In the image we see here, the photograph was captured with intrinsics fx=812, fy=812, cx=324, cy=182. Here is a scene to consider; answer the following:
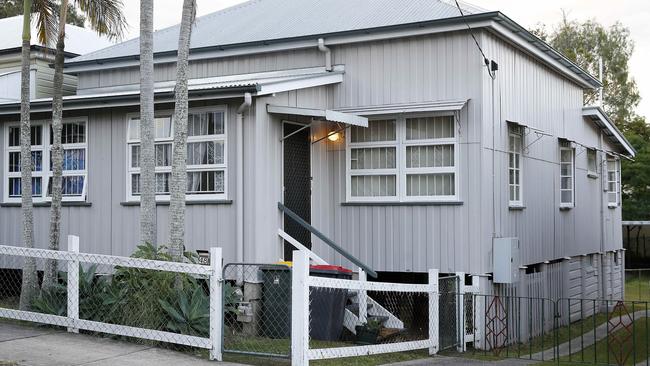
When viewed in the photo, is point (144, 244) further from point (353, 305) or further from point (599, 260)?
point (599, 260)

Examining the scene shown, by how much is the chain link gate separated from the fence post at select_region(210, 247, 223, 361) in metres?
3.77

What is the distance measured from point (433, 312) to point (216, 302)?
12.2ft

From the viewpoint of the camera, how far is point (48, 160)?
15094mm

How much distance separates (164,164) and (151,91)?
2.38 meters

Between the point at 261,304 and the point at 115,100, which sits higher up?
the point at 115,100

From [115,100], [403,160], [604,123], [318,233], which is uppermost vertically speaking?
[604,123]

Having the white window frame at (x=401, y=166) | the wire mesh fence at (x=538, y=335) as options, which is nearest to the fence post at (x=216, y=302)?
the wire mesh fence at (x=538, y=335)

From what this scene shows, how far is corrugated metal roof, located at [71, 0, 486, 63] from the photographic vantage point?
1512 cm

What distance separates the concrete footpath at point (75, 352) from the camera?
900 cm

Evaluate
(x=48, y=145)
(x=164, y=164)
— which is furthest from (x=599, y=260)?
(x=48, y=145)

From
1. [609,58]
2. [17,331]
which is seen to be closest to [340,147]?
[17,331]

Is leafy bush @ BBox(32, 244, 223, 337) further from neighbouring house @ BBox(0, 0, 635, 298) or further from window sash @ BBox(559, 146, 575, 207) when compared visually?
window sash @ BBox(559, 146, 575, 207)

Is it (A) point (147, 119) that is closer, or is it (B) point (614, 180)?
(A) point (147, 119)

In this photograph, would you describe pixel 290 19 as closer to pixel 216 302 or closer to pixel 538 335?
pixel 538 335
